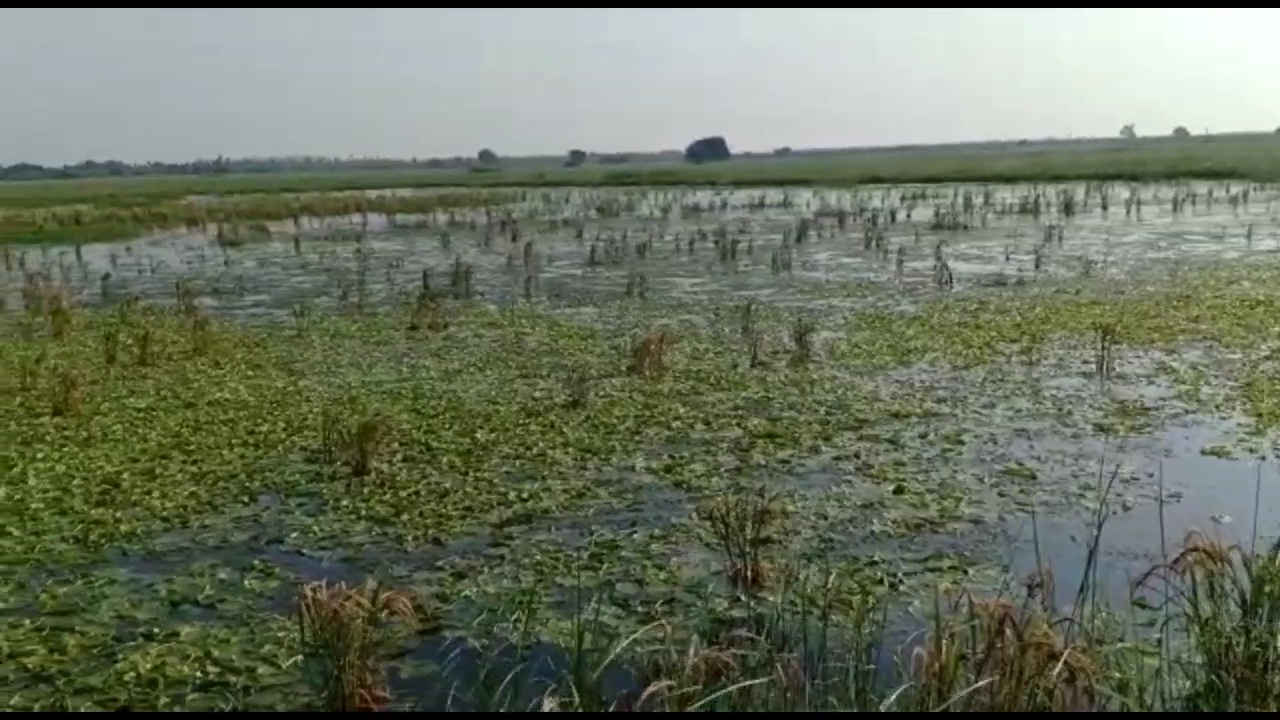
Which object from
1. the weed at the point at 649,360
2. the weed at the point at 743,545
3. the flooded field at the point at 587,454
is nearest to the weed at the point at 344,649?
the flooded field at the point at 587,454

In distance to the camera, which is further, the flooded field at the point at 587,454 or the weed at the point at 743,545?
the weed at the point at 743,545

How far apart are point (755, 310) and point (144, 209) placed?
109 ft

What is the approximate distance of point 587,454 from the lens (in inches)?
324

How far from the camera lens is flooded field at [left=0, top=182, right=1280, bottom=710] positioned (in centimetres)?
538

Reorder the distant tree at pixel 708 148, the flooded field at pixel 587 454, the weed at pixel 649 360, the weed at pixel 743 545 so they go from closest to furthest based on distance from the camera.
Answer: the flooded field at pixel 587 454
the weed at pixel 743 545
the weed at pixel 649 360
the distant tree at pixel 708 148

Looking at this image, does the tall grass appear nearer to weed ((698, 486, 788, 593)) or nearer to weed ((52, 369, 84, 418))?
weed ((698, 486, 788, 593))

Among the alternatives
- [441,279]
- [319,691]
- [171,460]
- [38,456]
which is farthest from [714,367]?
[441,279]

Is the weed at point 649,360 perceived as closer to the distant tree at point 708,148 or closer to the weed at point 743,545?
the weed at point 743,545

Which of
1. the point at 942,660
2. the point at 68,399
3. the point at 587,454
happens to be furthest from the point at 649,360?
the point at 942,660

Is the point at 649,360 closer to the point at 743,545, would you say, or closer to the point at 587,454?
the point at 587,454

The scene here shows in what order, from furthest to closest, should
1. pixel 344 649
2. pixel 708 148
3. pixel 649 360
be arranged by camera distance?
pixel 708 148 < pixel 649 360 < pixel 344 649

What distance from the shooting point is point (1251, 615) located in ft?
12.7

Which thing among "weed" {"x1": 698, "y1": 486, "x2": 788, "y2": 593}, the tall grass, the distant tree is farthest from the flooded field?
the distant tree

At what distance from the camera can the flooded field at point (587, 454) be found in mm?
5383
